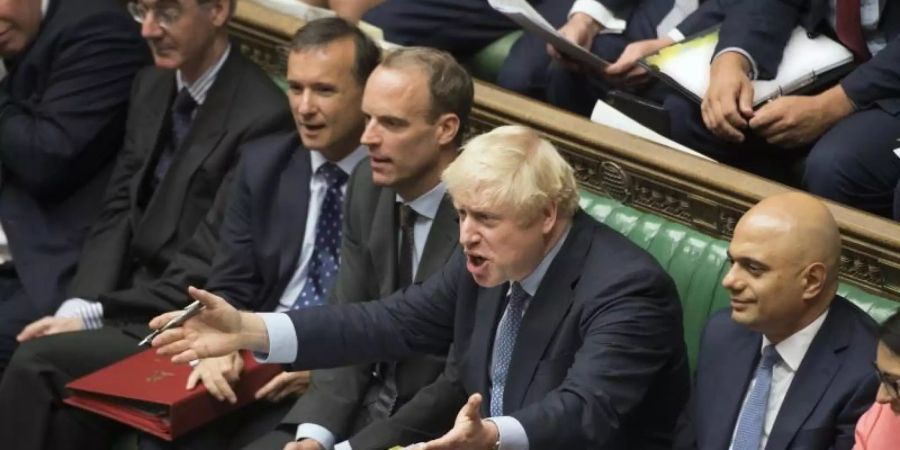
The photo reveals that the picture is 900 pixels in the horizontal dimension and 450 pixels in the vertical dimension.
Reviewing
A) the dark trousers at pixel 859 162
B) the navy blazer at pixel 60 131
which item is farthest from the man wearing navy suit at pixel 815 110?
the navy blazer at pixel 60 131

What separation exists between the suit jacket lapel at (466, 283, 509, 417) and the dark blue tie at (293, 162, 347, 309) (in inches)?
29.3

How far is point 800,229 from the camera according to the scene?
3.03 metres

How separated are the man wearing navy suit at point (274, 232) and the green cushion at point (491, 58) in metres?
0.64

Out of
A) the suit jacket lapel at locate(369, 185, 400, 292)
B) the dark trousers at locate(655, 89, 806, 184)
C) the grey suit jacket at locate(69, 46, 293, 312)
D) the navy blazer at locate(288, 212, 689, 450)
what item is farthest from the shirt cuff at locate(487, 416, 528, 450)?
the grey suit jacket at locate(69, 46, 293, 312)

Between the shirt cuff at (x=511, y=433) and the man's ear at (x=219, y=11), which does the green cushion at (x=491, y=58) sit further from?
the shirt cuff at (x=511, y=433)

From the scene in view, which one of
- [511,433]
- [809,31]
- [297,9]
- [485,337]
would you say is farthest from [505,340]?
[297,9]

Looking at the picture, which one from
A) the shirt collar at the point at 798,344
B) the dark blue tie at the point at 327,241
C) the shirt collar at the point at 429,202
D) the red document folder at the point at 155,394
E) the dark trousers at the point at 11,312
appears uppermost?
the shirt collar at the point at 798,344

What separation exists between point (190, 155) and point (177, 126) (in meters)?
0.17

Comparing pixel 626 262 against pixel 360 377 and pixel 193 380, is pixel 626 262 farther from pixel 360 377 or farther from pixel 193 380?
pixel 193 380

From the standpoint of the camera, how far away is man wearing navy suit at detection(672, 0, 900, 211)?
11.7 feet

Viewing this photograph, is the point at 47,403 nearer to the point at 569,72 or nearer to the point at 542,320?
the point at 542,320

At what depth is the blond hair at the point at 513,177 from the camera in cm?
313

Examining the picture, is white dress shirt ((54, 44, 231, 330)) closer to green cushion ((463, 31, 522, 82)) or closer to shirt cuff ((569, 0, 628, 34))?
green cushion ((463, 31, 522, 82))

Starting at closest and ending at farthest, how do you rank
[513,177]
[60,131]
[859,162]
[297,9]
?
[513,177] < [859,162] < [60,131] < [297,9]
